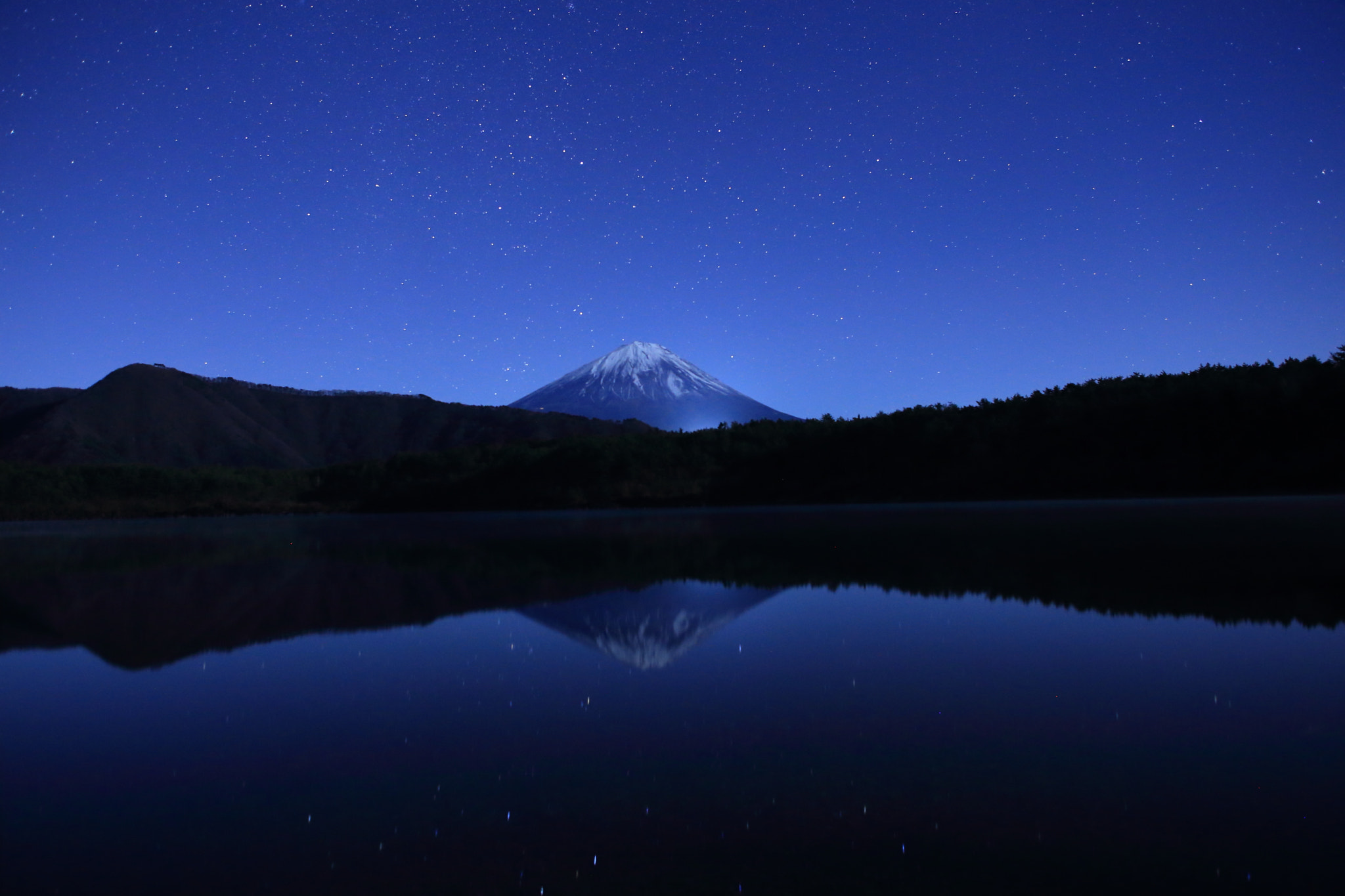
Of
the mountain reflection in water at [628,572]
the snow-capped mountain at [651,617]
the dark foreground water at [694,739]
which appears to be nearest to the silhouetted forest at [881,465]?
the mountain reflection in water at [628,572]

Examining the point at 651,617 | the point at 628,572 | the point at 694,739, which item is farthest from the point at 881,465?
the point at 694,739

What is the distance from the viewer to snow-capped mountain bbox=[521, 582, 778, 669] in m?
9.60

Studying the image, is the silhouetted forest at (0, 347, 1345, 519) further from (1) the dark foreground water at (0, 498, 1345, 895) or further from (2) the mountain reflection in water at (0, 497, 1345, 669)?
(1) the dark foreground water at (0, 498, 1345, 895)

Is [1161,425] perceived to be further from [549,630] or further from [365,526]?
[549,630]

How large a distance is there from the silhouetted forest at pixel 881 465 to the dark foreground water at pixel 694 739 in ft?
168

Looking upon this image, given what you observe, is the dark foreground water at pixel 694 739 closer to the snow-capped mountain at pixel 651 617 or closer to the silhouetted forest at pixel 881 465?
the snow-capped mountain at pixel 651 617

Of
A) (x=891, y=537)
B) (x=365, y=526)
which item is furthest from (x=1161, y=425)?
(x=365, y=526)

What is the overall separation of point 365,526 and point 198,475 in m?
72.8

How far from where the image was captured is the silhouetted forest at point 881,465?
→ 56938mm

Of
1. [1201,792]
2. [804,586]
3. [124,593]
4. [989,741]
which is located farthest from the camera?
[124,593]

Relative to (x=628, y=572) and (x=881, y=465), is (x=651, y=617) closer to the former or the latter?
(x=628, y=572)

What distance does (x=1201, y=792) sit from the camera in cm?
471

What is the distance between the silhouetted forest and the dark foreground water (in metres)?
51.4

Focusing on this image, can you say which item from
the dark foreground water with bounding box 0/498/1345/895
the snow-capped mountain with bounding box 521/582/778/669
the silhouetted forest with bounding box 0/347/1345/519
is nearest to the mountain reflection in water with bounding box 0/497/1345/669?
the dark foreground water with bounding box 0/498/1345/895
